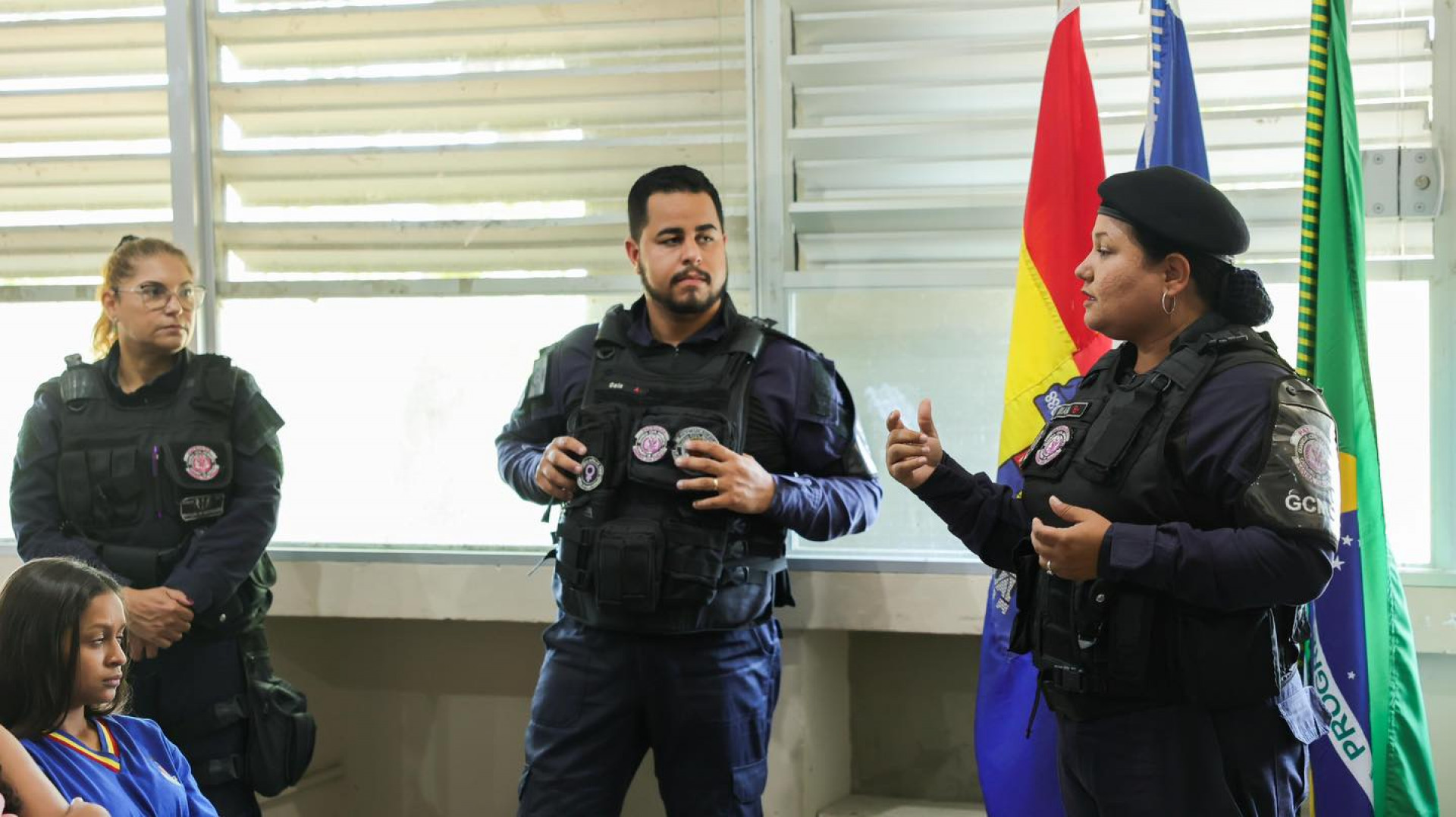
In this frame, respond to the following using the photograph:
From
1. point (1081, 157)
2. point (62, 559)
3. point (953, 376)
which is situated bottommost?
point (62, 559)

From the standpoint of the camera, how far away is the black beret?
76.9 inches

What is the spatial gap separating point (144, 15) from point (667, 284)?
204 centimetres

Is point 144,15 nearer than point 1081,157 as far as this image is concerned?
No

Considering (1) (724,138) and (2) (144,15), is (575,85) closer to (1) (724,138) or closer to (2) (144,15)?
(1) (724,138)

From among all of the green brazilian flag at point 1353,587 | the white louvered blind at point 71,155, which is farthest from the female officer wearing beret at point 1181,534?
the white louvered blind at point 71,155

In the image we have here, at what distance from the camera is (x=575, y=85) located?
3.55 meters

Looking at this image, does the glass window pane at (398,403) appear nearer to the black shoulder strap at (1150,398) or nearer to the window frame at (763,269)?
the window frame at (763,269)

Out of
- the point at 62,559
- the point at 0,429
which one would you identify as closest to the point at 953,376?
the point at 62,559

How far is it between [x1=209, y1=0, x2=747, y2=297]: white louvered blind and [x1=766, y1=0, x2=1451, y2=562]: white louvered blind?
9.7 inches

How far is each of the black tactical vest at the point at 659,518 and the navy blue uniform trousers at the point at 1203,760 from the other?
86 centimetres

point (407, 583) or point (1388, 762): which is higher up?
point (407, 583)

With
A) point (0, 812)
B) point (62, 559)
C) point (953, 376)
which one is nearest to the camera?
point (0, 812)

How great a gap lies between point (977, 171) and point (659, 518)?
1.32m

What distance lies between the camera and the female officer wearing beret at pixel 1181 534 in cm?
182
